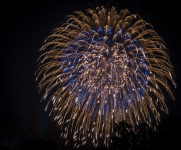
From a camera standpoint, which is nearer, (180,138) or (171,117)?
(180,138)

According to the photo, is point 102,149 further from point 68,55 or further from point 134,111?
point 68,55

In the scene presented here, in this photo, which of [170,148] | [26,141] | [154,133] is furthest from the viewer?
[26,141]

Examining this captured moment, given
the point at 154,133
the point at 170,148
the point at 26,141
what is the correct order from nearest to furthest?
the point at 170,148 → the point at 154,133 → the point at 26,141

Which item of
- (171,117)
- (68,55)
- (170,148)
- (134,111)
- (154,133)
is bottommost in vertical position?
(170,148)

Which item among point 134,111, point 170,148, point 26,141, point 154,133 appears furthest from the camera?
point 134,111

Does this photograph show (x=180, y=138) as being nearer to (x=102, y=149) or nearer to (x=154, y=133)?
(x=154, y=133)

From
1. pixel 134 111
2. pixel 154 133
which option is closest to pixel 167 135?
pixel 154 133

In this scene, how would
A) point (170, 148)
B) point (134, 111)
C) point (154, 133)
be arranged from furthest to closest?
1. point (134, 111)
2. point (154, 133)
3. point (170, 148)

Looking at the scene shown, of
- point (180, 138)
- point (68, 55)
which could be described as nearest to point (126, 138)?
point (180, 138)

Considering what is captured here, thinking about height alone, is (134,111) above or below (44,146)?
above
